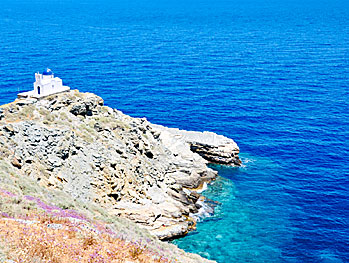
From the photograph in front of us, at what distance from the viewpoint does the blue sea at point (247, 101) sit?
48531 mm

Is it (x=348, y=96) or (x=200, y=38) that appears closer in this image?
(x=348, y=96)

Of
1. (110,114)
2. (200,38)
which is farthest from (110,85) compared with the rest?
(200,38)

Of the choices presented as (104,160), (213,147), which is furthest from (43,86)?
(213,147)

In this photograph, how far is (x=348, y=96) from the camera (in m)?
94.1

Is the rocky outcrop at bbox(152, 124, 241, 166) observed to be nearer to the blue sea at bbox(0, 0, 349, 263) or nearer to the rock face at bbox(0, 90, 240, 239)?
the blue sea at bbox(0, 0, 349, 263)

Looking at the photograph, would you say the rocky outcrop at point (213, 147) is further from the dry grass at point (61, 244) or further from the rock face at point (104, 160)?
Answer: the dry grass at point (61, 244)

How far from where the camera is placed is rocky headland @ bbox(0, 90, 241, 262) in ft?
140

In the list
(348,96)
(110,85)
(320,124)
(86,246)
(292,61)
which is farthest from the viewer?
(292,61)

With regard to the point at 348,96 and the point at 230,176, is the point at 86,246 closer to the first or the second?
the point at 230,176

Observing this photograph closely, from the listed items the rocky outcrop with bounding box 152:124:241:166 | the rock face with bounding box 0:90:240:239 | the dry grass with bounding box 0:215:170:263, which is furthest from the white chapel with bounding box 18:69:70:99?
the dry grass with bounding box 0:215:170:263

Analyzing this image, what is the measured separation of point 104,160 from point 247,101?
52.6m

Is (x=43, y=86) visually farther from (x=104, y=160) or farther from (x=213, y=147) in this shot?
(x=213, y=147)

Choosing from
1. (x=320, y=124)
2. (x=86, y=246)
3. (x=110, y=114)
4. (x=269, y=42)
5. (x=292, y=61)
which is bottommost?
(x=86, y=246)

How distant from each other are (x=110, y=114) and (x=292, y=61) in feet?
272
